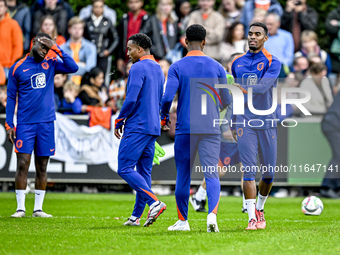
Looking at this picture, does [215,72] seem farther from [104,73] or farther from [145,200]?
[104,73]

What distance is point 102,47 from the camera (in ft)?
57.9

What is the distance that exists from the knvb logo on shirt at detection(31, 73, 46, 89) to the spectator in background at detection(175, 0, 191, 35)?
8.09 metres

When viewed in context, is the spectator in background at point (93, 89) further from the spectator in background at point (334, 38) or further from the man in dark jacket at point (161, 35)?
the spectator in background at point (334, 38)

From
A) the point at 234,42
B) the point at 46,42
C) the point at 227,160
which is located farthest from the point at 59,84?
the point at 46,42

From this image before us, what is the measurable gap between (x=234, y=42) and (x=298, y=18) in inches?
91.0

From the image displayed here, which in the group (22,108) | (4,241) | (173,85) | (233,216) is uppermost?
(173,85)

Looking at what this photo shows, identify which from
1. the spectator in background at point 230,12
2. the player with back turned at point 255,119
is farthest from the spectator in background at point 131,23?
the player with back turned at point 255,119

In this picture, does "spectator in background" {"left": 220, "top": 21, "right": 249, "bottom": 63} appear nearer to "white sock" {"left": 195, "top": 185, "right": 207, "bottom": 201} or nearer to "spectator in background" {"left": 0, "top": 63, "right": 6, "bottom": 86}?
"white sock" {"left": 195, "top": 185, "right": 207, "bottom": 201}

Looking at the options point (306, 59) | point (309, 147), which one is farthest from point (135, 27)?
point (309, 147)

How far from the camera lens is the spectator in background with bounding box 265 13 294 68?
650 inches

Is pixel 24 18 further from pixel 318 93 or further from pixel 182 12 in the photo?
pixel 318 93

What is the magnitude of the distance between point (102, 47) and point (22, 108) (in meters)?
7.95

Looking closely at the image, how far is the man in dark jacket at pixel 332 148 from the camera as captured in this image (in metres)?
15.0

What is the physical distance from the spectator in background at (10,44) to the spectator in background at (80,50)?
126 cm
